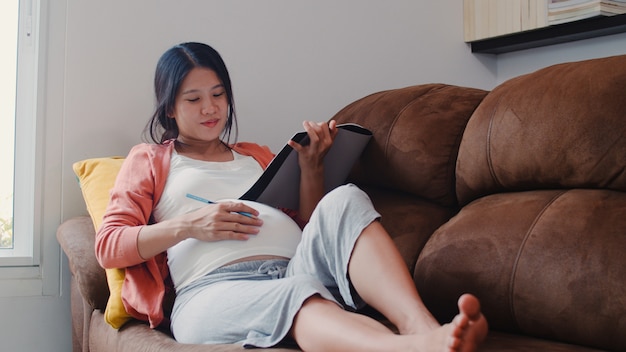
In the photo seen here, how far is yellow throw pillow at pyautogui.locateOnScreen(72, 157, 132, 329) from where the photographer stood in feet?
4.80

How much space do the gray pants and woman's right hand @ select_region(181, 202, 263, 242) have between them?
0.21 ft

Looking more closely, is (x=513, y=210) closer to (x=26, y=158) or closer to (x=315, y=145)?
(x=315, y=145)

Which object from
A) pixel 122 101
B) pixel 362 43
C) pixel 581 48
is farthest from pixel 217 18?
pixel 581 48

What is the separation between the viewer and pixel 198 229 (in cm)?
141

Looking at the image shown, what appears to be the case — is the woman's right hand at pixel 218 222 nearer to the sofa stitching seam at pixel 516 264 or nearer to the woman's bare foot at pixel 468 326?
the sofa stitching seam at pixel 516 264

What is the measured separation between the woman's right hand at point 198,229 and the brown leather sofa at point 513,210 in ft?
0.57

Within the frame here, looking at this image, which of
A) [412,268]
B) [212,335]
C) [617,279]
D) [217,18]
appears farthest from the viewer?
[217,18]

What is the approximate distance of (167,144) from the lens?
1.71m

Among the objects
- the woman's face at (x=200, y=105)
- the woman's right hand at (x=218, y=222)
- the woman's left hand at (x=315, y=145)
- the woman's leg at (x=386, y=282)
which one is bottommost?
the woman's leg at (x=386, y=282)

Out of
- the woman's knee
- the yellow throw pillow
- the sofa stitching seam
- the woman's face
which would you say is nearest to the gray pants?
the woman's knee

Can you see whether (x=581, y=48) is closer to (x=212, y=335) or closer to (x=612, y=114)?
(x=612, y=114)

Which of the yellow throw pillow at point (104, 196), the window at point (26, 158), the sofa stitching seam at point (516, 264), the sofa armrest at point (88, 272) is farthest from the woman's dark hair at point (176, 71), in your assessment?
the sofa stitching seam at point (516, 264)

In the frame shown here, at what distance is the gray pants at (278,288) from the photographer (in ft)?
3.89

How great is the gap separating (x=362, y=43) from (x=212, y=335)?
58.0 inches
